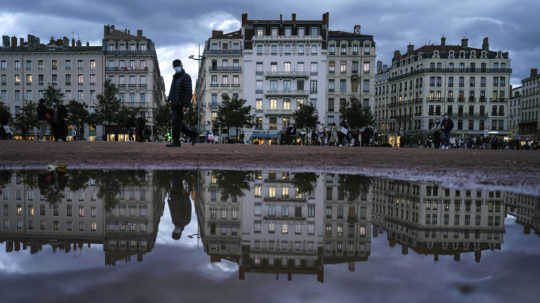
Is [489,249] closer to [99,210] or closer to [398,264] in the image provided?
[398,264]

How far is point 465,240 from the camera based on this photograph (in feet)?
5.11

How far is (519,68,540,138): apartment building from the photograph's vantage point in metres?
88.3

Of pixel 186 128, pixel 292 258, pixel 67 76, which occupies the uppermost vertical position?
pixel 67 76

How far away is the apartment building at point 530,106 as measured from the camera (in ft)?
290

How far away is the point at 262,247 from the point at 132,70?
2569 inches

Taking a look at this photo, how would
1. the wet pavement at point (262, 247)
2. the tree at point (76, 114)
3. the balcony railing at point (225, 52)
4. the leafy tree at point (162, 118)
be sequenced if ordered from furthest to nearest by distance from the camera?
the leafy tree at point (162, 118)
the balcony railing at point (225, 52)
the tree at point (76, 114)
the wet pavement at point (262, 247)

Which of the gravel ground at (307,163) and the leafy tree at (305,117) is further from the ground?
the leafy tree at (305,117)

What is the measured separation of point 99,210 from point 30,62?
73.9 m

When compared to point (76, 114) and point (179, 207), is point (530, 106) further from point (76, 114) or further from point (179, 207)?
point (179, 207)

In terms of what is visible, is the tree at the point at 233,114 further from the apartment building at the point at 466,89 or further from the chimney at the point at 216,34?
the apartment building at the point at 466,89

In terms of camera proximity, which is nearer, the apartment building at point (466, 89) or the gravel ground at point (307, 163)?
the gravel ground at point (307, 163)

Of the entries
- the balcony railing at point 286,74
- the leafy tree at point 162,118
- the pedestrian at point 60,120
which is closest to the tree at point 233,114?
the balcony railing at point 286,74

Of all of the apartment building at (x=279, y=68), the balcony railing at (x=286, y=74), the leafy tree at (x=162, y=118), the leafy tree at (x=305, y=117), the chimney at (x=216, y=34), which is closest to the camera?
the leafy tree at (x=305, y=117)

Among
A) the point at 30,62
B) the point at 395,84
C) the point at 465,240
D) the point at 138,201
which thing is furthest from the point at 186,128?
the point at 395,84
